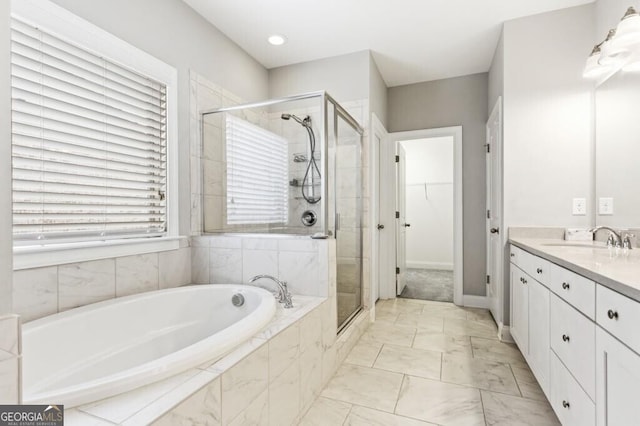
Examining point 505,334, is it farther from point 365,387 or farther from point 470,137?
point 470,137

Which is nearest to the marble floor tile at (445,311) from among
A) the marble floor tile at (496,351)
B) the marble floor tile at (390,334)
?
the marble floor tile at (390,334)

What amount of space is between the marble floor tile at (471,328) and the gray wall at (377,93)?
2228mm

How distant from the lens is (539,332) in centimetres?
178

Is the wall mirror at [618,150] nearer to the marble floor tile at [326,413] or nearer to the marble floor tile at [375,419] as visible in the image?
the marble floor tile at [375,419]

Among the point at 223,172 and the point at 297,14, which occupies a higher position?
the point at 297,14

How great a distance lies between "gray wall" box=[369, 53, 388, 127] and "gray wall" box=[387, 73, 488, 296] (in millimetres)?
507

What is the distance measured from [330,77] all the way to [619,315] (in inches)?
116

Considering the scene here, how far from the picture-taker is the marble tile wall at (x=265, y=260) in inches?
85.0

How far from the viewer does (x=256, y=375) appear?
50.8 inches

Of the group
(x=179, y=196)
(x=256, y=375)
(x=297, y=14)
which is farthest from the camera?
(x=297, y=14)

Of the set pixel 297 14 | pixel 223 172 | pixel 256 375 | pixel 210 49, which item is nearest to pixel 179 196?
pixel 223 172

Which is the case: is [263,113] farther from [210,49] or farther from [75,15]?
[75,15]

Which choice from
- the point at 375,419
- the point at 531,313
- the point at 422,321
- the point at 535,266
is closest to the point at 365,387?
the point at 375,419

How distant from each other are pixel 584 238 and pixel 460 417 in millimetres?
1658
